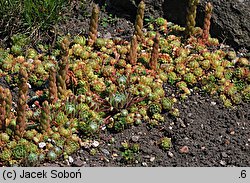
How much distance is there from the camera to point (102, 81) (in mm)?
6000

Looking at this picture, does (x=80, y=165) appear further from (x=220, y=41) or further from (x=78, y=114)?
(x=220, y=41)

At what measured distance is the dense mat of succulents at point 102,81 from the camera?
5.37 m

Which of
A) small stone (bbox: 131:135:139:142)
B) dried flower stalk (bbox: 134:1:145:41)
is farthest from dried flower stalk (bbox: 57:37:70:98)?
dried flower stalk (bbox: 134:1:145:41)

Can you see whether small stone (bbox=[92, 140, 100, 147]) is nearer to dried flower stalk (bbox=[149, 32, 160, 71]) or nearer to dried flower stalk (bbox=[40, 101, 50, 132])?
dried flower stalk (bbox=[40, 101, 50, 132])

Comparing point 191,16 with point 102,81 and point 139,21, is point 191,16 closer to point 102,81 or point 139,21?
point 139,21

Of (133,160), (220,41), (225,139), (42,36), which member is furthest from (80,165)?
(220,41)

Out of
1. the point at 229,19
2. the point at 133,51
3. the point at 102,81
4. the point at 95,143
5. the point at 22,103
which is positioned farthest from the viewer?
the point at 229,19

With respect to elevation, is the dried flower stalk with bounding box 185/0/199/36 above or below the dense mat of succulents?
above

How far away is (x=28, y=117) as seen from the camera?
5.59 metres

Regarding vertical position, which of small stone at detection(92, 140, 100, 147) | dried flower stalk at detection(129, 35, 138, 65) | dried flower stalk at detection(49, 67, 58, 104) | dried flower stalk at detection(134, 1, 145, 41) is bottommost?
small stone at detection(92, 140, 100, 147)

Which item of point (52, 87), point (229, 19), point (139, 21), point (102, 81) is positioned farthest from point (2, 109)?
point (229, 19)

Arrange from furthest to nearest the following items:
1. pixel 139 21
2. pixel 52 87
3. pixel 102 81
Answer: pixel 139 21 → pixel 102 81 → pixel 52 87

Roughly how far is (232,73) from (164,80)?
65cm

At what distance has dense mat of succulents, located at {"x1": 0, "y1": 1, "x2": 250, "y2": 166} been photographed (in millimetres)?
5367
